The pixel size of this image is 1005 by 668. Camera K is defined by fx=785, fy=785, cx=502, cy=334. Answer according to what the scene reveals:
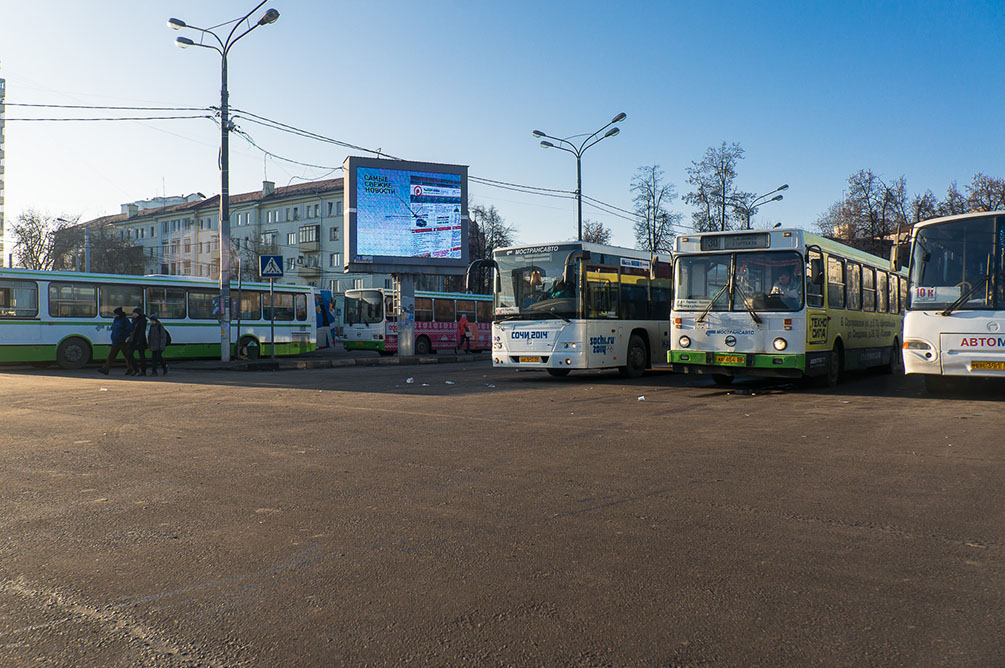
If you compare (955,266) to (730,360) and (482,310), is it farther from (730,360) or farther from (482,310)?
(482,310)

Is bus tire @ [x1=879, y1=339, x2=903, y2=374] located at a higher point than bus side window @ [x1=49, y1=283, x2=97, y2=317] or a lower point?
lower

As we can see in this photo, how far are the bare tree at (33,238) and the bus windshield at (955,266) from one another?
216ft

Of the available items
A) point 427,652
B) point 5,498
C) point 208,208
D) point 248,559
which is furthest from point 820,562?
point 208,208

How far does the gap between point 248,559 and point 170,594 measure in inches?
23.0

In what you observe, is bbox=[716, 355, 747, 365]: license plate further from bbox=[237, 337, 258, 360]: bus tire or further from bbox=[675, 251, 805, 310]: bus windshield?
bbox=[237, 337, 258, 360]: bus tire

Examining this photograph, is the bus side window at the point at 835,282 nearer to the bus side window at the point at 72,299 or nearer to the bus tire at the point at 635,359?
the bus tire at the point at 635,359

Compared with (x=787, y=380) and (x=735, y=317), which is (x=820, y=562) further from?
(x=787, y=380)

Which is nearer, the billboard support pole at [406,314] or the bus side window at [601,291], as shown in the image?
the bus side window at [601,291]

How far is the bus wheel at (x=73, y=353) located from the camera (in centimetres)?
2239

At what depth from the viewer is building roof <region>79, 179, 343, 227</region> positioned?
3332 inches

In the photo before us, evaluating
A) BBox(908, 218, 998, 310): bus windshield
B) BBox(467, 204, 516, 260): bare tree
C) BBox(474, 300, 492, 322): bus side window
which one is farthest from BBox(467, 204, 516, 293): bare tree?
BBox(908, 218, 998, 310): bus windshield

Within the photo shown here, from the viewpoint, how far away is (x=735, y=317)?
1459 cm

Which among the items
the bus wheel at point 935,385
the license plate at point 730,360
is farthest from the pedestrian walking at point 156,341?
the bus wheel at point 935,385

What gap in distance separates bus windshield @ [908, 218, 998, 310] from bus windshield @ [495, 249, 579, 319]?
21.4 feet
